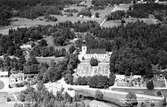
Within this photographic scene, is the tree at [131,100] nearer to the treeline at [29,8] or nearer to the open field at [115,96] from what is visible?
the open field at [115,96]

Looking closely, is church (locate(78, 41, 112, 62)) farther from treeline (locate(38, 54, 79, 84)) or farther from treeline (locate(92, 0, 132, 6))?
treeline (locate(92, 0, 132, 6))

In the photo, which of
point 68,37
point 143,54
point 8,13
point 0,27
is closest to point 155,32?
point 143,54

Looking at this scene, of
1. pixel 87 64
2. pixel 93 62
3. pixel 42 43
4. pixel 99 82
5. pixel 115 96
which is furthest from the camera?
pixel 42 43

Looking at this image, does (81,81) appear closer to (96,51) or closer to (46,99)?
(46,99)

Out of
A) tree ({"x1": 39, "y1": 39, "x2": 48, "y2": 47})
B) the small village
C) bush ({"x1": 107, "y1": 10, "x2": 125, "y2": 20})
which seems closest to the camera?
the small village

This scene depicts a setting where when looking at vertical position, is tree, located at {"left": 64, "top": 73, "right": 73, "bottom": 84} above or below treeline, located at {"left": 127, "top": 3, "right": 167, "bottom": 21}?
below

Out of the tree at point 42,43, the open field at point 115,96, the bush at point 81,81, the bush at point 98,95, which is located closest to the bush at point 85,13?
the tree at point 42,43

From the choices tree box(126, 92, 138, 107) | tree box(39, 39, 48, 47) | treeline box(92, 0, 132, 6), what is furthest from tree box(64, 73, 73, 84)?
treeline box(92, 0, 132, 6)

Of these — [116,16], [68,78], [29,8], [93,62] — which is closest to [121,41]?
[93,62]

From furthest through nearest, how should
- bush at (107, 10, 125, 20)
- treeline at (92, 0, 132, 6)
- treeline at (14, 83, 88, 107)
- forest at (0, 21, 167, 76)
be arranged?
1. treeline at (92, 0, 132, 6)
2. bush at (107, 10, 125, 20)
3. forest at (0, 21, 167, 76)
4. treeline at (14, 83, 88, 107)
